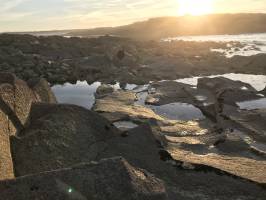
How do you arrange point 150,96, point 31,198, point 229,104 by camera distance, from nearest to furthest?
point 31,198 → point 229,104 → point 150,96

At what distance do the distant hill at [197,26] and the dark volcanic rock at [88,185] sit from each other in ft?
386

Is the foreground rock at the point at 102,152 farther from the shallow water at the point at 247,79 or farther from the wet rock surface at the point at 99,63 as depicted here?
the shallow water at the point at 247,79

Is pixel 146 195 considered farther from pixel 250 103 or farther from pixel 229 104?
pixel 250 103

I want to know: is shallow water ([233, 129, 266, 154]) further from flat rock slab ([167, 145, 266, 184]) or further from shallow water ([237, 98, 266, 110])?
shallow water ([237, 98, 266, 110])

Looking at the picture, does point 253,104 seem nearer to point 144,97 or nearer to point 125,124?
point 144,97

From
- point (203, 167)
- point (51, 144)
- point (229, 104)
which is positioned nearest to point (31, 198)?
point (51, 144)

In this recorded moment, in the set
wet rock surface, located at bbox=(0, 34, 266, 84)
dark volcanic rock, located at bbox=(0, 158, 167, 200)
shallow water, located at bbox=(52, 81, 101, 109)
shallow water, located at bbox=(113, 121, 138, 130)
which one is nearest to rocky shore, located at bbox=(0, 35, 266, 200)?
dark volcanic rock, located at bbox=(0, 158, 167, 200)

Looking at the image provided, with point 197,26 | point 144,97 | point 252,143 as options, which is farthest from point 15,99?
point 197,26

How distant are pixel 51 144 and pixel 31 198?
3572 mm

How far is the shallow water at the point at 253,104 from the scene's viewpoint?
872 inches

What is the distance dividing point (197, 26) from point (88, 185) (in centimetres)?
15028

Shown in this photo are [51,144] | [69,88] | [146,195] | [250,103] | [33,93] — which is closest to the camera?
[146,195]

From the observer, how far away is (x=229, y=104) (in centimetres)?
2166

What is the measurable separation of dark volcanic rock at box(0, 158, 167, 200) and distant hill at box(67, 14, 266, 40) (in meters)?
118
